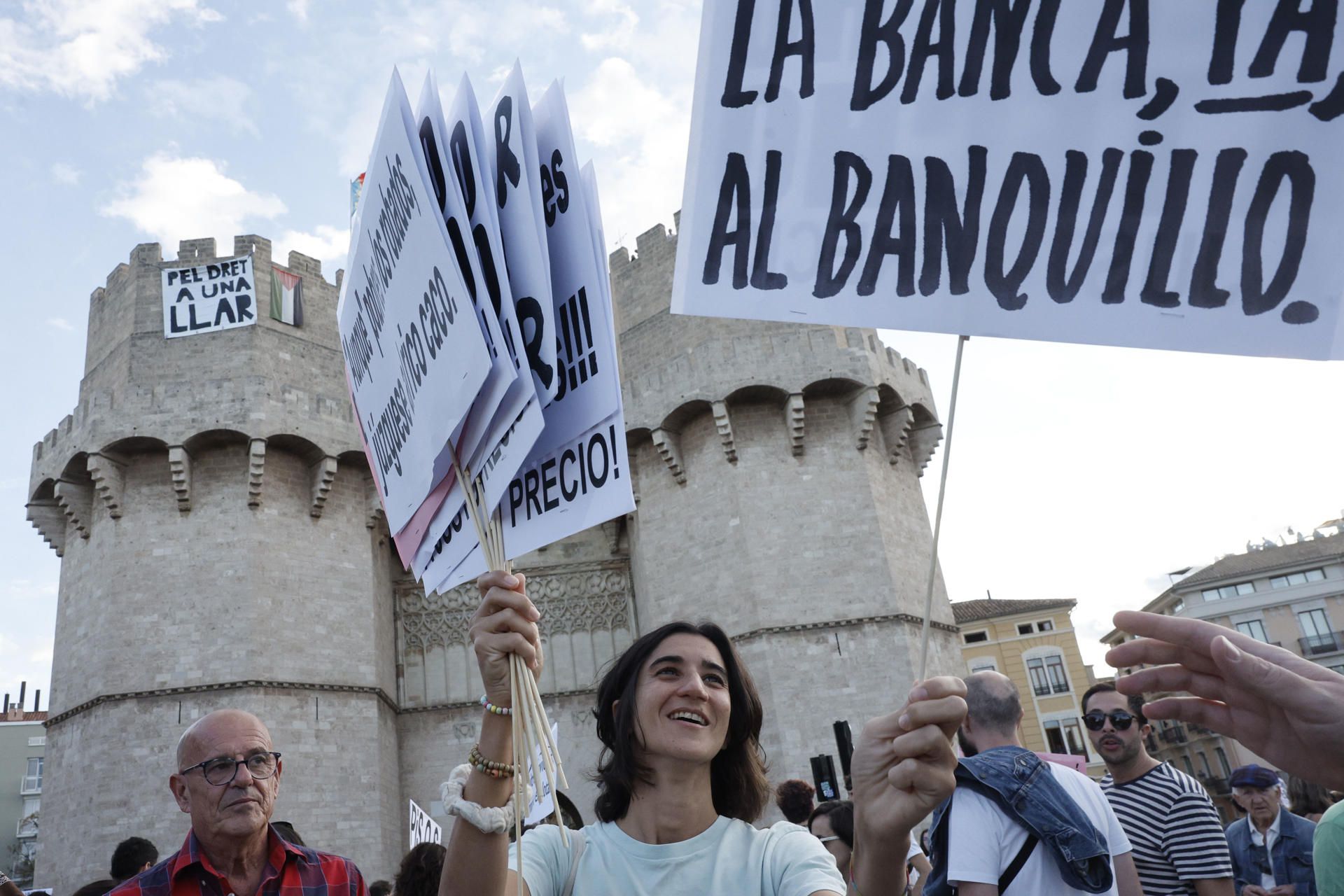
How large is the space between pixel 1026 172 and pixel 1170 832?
8.12 feet

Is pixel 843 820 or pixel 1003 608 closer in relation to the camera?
pixel 843 820

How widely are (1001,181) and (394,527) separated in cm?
175

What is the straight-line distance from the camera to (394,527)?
8.59 ft

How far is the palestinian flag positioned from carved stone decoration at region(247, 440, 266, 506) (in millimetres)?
2972

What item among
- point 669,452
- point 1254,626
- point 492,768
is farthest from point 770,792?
point 1254,626

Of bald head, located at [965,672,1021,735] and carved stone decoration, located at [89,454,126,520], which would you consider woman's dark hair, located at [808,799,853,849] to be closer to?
bald head, located at [965,672,1021,735]

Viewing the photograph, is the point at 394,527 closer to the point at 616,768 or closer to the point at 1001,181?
the point at 616,768

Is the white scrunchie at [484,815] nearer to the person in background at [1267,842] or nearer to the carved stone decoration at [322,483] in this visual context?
the person in background at [1267,842]

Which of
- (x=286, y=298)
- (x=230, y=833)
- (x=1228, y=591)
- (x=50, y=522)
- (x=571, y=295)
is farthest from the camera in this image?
(x=1228, y=591)

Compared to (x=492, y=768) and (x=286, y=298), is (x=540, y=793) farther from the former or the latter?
(x=286, y=298)

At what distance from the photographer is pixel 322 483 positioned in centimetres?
1627

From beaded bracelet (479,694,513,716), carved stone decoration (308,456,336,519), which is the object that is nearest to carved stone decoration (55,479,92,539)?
carved stone decoration (308,456,336,519)

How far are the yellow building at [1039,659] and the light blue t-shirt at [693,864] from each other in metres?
31.0

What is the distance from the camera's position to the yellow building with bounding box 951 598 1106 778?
30.7 meters
